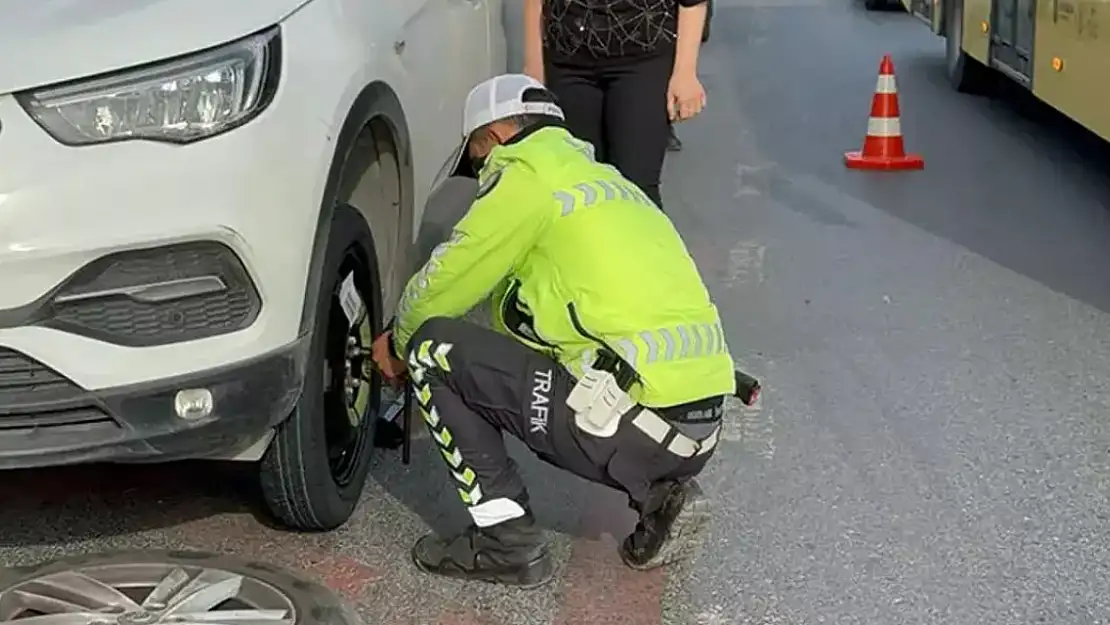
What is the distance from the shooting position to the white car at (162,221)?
3045mm

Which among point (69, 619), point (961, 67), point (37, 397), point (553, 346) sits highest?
point (37, 397)

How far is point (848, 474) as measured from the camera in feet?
14.4

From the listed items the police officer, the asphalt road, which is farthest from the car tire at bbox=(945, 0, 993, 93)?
the police officer

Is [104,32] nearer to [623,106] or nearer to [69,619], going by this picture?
[69,619]

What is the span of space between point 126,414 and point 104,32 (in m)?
0.75

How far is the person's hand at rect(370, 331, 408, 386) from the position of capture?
3846 mm

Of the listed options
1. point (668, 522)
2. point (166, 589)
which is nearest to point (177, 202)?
point (166, 589)

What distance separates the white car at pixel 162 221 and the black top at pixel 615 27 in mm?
1246

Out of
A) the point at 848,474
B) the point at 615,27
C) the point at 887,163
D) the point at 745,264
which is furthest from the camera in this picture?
the point at 887,163

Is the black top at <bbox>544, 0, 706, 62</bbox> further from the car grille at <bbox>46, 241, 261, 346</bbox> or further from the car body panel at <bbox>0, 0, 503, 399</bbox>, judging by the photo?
the car grille at <bbox>46, 241, 261, 346</bbox>

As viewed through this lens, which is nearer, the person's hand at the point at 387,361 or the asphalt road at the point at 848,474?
the asphalt road at the point at 848,474

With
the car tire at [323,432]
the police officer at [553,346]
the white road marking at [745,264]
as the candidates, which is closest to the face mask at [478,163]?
the police officer at [553,346]

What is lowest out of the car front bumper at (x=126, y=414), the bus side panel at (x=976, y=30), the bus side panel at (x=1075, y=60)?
the bus side panel at (x=976, y=30)

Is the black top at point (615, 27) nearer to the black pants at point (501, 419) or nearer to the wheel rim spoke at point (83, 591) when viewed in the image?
the black pants at point (501, 419)
